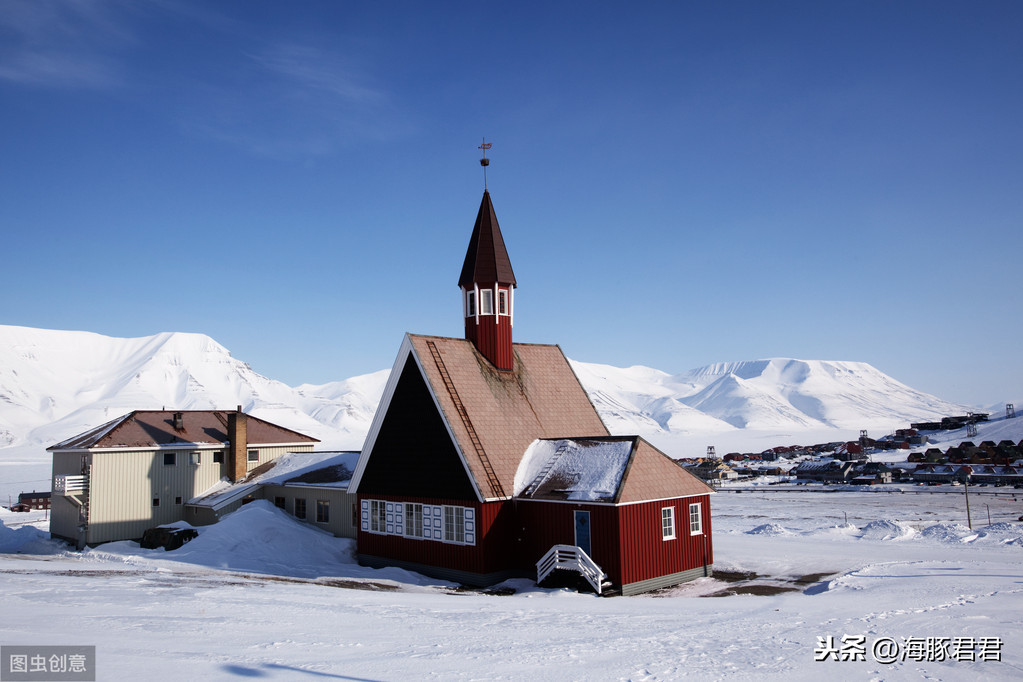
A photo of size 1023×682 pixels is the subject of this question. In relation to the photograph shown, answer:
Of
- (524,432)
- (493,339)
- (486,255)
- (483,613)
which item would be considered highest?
(486,255)

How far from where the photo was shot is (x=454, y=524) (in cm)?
2480

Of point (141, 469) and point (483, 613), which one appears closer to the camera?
point (483, 613)

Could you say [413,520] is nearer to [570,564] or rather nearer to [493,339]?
[570,564]

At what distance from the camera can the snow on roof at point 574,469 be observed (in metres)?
23.0

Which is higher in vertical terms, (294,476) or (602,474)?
(602,474)

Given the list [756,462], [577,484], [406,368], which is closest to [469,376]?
[406,368]

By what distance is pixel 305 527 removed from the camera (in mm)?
33750

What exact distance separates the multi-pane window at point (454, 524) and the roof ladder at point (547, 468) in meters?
2.40

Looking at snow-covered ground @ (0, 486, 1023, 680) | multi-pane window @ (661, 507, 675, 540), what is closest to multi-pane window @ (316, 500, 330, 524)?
snow-covered ground @ (0, 486, 1023, 680)

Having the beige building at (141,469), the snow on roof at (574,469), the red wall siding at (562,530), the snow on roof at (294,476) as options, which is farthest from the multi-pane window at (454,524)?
the beige building at (141,469)

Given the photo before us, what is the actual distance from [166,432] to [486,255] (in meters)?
21.6

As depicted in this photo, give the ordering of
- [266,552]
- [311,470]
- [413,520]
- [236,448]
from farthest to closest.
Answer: [236,448] → [311,470] → [266,552] → [413,520]

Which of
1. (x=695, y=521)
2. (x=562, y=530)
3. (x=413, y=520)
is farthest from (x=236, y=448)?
(x=695, y=521)

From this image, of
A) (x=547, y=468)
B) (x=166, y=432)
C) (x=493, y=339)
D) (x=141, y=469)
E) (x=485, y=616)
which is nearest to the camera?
(x=485, y=616)
